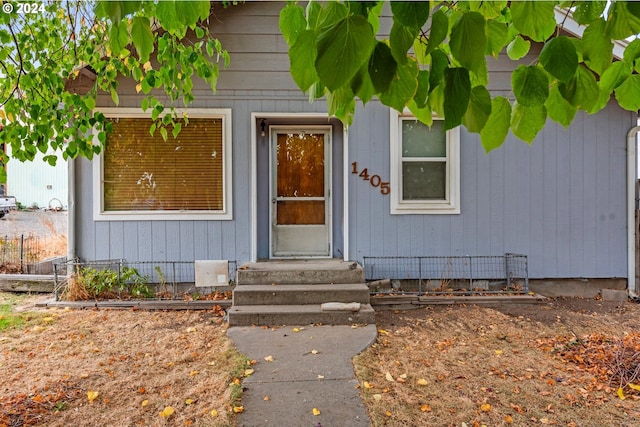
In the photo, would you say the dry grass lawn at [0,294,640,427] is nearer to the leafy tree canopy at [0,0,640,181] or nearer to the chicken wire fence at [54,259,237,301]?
the chicken wire fence at [54,259,237,301]

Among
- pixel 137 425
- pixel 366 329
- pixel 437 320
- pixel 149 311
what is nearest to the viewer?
pixel 137 425

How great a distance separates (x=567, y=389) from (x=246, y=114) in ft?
15.7

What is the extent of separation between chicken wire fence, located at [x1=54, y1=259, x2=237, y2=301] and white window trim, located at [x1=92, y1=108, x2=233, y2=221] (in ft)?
2.11

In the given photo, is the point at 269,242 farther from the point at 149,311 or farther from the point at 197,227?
the point at 149,311

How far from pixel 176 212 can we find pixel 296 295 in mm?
2229

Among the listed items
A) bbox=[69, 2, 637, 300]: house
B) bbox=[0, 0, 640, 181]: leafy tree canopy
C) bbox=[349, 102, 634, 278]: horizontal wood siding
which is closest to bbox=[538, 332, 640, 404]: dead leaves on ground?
bbox=[349, 102, 634, 278]: horizontal wood siding

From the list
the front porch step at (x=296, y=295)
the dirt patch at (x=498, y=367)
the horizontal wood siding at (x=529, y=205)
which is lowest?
the dirt patch at (x=498, y=367)

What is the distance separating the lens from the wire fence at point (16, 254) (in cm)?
625

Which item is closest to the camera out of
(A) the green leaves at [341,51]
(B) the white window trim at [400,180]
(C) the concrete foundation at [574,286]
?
(A) the green leaves at [341,51]

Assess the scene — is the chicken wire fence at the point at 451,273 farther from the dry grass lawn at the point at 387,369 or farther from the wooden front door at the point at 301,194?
the wooden front door at the point at 301,194

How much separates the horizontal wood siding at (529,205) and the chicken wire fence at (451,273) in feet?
0.40

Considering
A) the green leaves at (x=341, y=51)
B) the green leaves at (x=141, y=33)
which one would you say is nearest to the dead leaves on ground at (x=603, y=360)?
the green leaves at (x=341, y=51)

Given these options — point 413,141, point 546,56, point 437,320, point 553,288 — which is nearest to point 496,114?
point 546,56

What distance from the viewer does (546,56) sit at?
92 centimetres
